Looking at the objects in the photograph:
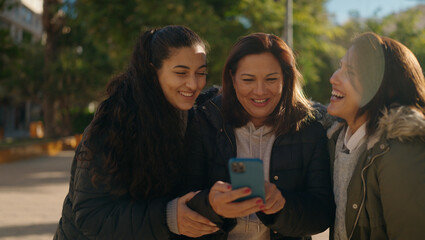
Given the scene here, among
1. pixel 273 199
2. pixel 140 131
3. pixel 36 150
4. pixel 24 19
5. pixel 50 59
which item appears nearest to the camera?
pixel 273 199

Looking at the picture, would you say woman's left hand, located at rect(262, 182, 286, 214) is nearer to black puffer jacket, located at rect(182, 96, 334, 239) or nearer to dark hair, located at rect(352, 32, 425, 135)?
black puffer jacket, located at rect(182, 96, 334, 239)

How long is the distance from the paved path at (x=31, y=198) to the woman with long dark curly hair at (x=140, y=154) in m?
4.04

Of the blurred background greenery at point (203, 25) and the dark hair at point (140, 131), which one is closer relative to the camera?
the dark hair at point (140, 131)

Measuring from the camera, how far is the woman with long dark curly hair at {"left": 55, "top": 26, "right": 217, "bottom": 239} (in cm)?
230

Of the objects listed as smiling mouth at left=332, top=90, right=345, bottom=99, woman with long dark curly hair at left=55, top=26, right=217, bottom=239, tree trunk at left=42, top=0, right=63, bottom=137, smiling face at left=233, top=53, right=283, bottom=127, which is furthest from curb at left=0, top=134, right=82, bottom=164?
smiling mouth at left=332, top=90, right=345, bottom=99

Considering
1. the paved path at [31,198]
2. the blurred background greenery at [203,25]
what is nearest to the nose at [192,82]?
the paved path at [31,198]

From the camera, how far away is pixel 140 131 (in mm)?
2414

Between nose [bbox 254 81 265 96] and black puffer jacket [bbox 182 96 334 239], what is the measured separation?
257 mm

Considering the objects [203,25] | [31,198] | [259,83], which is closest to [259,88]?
[259,83]

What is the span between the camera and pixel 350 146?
8.38 ft

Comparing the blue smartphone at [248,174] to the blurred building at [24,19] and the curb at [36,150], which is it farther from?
the blurred building at [24,19]

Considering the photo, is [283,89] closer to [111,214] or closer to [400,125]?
[400,125]

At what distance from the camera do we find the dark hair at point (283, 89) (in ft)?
8.70

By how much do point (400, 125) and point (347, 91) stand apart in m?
0.39
